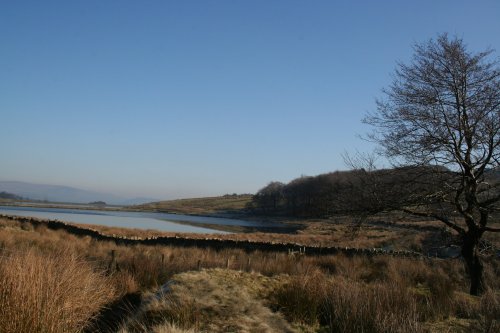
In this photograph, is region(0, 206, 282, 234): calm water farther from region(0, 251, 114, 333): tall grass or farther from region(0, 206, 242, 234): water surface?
region(0, 251, 114, 333): tall grass

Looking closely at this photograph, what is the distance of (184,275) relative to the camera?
8.29 meters

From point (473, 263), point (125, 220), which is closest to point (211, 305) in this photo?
point (473, 263)

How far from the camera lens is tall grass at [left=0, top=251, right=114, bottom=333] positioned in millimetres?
4762

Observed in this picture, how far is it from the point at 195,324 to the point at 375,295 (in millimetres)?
3127

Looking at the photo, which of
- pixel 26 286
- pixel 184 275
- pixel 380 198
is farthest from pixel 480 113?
pixel 26 286

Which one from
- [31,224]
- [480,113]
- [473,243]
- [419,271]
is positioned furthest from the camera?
[31,224]

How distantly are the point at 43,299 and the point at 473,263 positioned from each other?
424 inches

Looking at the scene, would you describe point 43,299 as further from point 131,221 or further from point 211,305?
point 131,221

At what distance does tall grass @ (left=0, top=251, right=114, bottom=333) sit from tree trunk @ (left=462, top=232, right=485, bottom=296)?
9441 mm

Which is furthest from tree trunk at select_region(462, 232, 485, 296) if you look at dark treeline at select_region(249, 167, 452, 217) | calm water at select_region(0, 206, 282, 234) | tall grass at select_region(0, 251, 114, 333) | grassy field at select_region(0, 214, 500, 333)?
calm water at select_region(0, 206, 282, 234)

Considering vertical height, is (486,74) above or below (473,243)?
above

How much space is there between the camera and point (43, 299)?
5.25 meters

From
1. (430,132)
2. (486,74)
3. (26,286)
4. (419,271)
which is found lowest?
(419,271)

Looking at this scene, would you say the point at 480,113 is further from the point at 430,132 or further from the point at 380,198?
the point at 380,198
